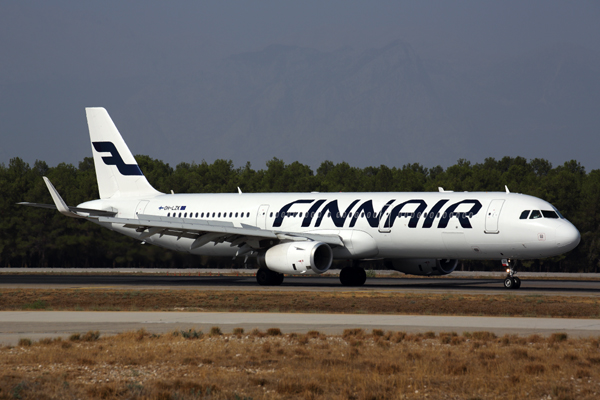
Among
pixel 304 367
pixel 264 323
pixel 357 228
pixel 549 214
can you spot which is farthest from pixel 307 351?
pixel 357 228

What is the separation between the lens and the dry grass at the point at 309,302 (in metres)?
22.6

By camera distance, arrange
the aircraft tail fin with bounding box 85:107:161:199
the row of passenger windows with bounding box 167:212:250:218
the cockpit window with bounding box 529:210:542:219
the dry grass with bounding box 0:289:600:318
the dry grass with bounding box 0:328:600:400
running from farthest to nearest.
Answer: the aircraft tail fin with bounding box 85:107:161:199 < the row of passenger windows with bounding box 167:212:250:218 < the cockpit window with bounding box 529:210:542:219 < the dry grass with bounding box 0:289:600:318 < the dry grass with bounding box 0:328:600:400

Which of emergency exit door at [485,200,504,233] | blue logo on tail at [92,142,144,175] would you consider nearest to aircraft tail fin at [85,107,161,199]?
blue logo on tail at [92,142,144,175]

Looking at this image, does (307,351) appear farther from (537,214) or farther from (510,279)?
(510,279)

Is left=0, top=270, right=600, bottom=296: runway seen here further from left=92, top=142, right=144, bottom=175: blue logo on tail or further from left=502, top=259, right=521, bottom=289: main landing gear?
left=92, top=142, right=144, bottom=175: blue logo on tail

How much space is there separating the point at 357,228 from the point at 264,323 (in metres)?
16.2

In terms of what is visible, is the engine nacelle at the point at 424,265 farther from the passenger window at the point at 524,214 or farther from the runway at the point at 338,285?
the passenger window at the point at 524,214

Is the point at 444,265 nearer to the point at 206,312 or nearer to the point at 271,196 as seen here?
the point at 271,196

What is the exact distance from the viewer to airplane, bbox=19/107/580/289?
31234 mm

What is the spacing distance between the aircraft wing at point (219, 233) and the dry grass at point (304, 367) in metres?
18.6

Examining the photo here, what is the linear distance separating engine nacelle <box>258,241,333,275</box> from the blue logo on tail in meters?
12.7

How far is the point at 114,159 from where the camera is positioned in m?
43.5

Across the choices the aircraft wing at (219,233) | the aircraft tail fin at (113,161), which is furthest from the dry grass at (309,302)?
the aircraft tail fin at (113,161)

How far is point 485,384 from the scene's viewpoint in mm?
10578
